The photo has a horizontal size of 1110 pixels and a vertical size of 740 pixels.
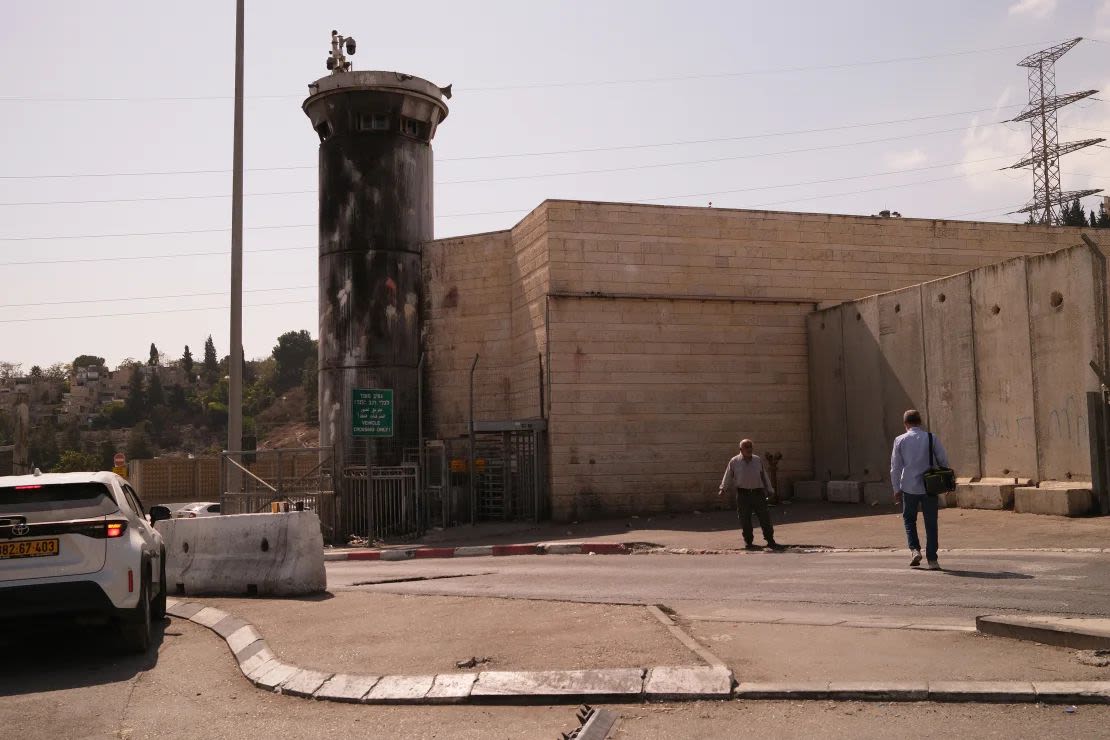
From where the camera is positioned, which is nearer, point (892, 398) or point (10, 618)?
point (10, 618)

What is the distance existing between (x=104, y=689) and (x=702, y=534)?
12.1 meters

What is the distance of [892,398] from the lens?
19.8m

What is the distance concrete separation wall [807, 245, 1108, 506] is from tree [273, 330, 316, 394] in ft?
361

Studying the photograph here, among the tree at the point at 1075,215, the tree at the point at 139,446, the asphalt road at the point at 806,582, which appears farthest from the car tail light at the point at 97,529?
the tree at the point at 139,446

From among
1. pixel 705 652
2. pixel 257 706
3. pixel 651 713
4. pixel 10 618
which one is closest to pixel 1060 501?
pixel 705 652

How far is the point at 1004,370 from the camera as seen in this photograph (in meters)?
16.9

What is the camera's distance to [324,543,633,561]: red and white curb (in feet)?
54.4

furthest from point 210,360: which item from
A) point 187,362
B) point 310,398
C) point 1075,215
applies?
point 1075,215

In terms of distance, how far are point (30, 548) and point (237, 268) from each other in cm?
1307

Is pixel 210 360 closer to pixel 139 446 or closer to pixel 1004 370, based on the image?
pixel 139 446

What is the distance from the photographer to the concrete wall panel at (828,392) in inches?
854

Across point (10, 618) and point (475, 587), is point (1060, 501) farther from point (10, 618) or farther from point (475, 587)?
point (10, 618)

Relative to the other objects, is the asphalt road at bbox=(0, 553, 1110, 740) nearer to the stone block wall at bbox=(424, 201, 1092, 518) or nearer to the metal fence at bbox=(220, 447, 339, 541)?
the metal fence at bbox=(220, 447, 339, 541)

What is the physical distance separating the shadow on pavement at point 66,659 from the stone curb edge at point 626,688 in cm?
145
